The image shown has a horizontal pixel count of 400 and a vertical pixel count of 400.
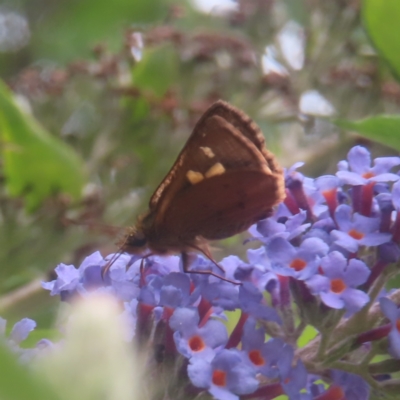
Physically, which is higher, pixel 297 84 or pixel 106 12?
pixel 106 12

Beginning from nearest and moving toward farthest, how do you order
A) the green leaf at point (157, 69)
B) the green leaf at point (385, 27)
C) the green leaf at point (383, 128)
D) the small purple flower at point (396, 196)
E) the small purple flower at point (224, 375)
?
the small purple flower at point (224, 375) → the small purple flower at point (396, 196) → the green leaf at point (383, 128) → the green leaf at point (385, 27) → the green leaf at point (157, 69)

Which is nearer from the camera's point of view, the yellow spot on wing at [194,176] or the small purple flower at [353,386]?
the small purple flower at [353,386]

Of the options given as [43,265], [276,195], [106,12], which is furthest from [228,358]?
[106,12]

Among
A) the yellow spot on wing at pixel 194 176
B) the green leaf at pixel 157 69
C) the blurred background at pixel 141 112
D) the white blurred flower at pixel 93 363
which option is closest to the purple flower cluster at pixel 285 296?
the yellow spot on wing at pixel 194 176

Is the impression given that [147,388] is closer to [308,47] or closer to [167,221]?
[167,221]

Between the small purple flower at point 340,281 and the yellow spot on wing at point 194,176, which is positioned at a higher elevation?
the yellow spot on wing at point 194,176

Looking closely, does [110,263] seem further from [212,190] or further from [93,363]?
[93,363]

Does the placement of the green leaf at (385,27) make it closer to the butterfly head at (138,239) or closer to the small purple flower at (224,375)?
the butterfly head at (138,239)
